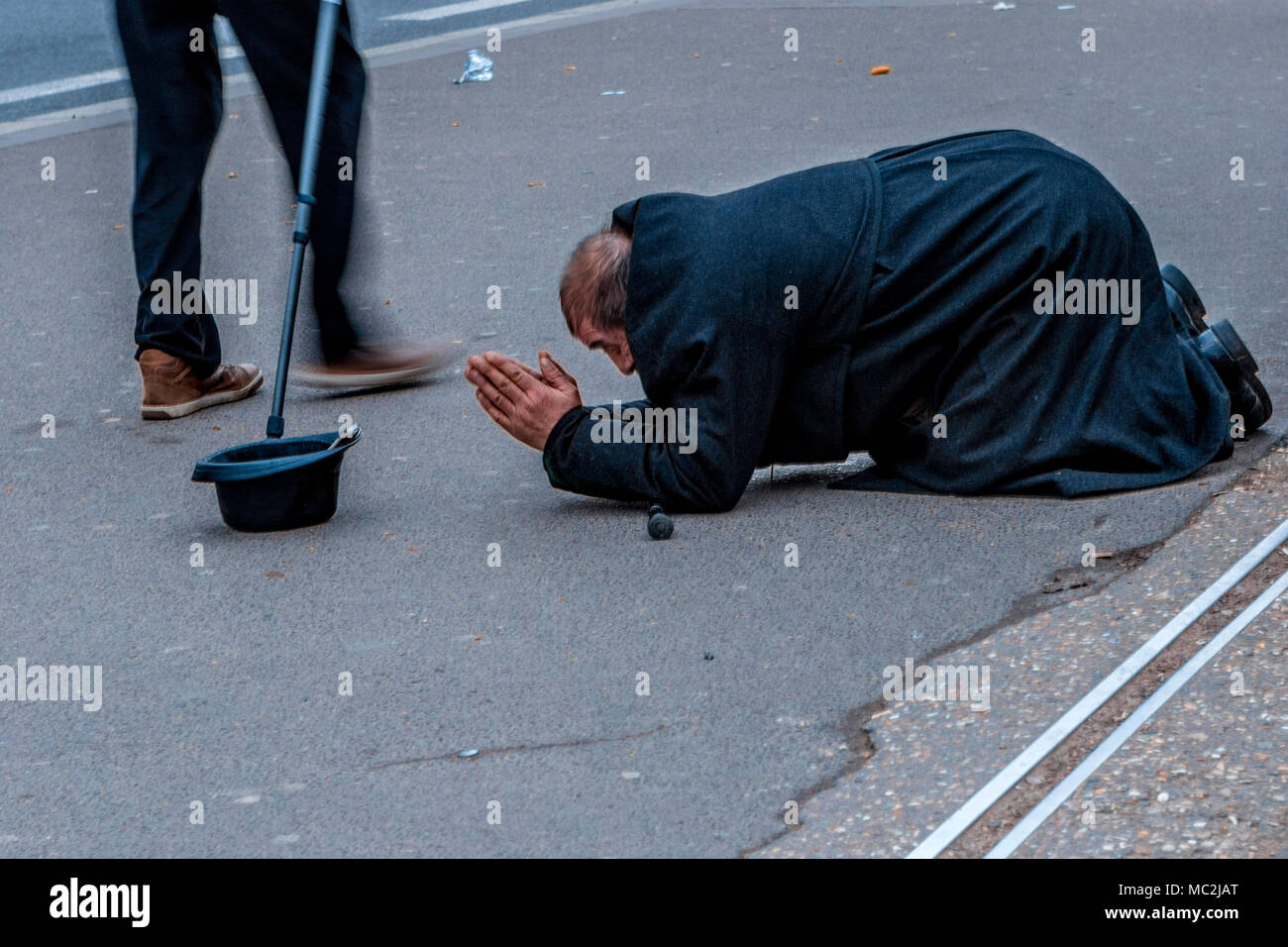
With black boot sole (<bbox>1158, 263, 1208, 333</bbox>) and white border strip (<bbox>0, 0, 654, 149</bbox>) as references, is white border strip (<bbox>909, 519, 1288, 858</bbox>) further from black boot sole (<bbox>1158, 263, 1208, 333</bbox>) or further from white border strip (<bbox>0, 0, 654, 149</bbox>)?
white border strip (<bbox>0, 0, 654, 149</bbox>)

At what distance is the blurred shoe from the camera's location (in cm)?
459

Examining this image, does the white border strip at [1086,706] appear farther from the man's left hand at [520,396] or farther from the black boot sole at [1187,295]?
the man's left hand at [520,396]

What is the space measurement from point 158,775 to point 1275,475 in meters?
2.37

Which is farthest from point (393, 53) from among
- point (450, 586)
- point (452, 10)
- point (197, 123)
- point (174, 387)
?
point (450, 586)

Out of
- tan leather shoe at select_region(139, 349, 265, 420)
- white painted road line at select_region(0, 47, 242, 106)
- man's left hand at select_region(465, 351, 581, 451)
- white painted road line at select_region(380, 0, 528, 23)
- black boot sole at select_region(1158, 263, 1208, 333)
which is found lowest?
tan leather shoe at select_region(139, 349, 265, 420)

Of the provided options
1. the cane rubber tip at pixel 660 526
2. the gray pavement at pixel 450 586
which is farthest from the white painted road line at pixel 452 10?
the cane rubber tip at pixel 660 526

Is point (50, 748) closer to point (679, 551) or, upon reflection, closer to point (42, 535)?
point (42, 535)

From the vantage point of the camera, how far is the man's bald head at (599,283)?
354 centimetres

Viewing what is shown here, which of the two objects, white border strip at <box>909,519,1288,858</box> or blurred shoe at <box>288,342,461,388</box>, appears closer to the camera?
white border strip at <box>909,519,1288,858</box>

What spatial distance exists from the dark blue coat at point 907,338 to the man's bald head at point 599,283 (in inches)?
1.6

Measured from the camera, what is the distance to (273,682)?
303 centimetres

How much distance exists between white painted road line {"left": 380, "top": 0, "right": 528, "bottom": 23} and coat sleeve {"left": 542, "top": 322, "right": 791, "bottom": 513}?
712 cm

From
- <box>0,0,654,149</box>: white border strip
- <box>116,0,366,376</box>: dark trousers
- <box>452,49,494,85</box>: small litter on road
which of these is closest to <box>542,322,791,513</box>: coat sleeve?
<box>116,0,366,376</box>: dark trousers
